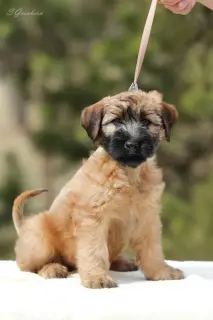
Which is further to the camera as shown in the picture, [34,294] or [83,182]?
[83,182]

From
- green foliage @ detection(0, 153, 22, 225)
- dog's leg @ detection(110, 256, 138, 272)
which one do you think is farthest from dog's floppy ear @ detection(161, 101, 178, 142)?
green foliage @ detection(0, 153, 22, 225)

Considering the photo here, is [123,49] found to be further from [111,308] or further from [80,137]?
[111,308]

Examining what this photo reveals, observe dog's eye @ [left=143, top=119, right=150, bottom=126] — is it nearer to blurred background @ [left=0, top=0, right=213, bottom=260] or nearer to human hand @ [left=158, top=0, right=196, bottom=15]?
human hand @ [left=158, top=0, right=196, bottom=15]

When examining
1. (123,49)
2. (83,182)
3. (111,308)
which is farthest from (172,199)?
(111,308)

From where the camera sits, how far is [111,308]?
101 inches

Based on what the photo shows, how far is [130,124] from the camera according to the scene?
115 inches

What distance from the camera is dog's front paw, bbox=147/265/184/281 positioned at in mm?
3145

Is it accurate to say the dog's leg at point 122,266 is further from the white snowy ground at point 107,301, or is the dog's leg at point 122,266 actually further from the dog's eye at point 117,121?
the dog's eye at point 117,121

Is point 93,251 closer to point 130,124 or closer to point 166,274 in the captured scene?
point 166,274

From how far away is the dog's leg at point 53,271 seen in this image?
317cm

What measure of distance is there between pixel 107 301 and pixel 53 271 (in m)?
0.62

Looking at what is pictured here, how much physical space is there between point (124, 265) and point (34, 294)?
84 cm

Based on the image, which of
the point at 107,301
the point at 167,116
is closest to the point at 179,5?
the point at 167,116

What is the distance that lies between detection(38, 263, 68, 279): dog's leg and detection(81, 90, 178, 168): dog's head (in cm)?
61
